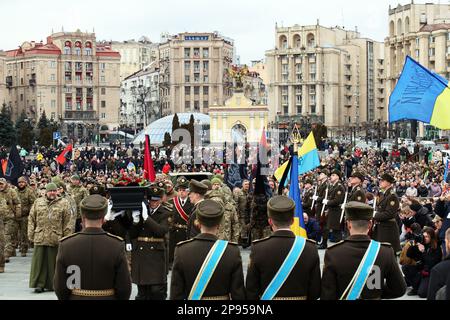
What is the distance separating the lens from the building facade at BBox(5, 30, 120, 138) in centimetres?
11425

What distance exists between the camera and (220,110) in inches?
3625

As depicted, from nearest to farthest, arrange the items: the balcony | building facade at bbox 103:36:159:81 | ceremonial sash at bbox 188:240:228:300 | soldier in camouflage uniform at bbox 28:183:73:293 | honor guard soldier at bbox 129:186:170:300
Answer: ceremonial sash at bbox 188:240:228:300, honor guard soldier at bbox 129:186:170:300, soldier in camouflage uniform at bbox 28:183:73:293, the balcony, building facade at bbox 103:36:159:81

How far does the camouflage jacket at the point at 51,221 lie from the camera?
12281 millimetres

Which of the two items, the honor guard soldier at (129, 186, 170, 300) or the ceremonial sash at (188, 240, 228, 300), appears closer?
the ceremonial sash at (188, 240, 228, 300)

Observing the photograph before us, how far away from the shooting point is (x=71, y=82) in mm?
116438

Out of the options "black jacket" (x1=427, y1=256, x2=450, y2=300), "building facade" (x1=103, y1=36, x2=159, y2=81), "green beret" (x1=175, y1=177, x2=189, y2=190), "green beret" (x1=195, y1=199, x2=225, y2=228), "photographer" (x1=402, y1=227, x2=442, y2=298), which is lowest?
"photographer" (x1=402, y1=227, x2=442, y2=298)

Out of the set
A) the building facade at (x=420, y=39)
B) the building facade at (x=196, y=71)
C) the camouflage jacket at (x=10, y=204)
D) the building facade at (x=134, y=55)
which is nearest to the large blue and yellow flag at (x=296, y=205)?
the camouflage jacket at (x=10, y=204)

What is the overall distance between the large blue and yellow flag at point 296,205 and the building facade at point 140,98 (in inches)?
4779

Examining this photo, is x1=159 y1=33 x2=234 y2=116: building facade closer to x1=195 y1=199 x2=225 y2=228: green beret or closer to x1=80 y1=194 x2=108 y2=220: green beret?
x1=80 y1=194 x2=108 y2=220: green beret

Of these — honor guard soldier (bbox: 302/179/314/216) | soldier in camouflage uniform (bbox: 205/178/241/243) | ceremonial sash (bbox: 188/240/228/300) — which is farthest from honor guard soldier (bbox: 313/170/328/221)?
ceremonial sash (bbox: 188/240/228/300)

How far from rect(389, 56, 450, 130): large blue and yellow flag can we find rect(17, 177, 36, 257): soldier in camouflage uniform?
7205 mm

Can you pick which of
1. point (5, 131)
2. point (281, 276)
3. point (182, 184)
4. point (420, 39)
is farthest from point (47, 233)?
point (420, 39)

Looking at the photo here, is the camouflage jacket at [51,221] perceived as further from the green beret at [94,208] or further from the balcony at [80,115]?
the balcony at [80,115]

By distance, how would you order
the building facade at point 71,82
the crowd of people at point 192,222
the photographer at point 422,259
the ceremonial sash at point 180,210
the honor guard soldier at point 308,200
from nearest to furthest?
the crowd of people at point 192,222, the photographer at point 422,259, the ceremonial sash at point 180,210, the honor guard soldier at point 308,200, the building facade at point 71,82
